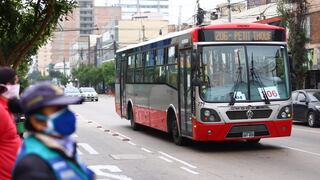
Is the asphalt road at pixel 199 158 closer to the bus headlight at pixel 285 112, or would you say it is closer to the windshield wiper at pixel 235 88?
the bus headlight at pixel 285 112

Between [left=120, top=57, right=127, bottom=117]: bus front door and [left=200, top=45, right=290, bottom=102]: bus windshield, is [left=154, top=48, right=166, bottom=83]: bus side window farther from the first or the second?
[left=120, top=57, right=127, bottom=117]: bus front door

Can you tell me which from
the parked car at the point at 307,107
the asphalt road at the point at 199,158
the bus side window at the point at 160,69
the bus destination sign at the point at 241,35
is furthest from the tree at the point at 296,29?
the bus destination sign at the point at 241,35

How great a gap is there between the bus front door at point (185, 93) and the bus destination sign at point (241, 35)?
0.69 meters

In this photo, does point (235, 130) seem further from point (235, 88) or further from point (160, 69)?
point (160, 69)

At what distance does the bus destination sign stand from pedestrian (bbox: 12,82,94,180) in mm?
10913

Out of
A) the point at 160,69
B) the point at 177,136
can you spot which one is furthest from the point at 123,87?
the point at 177,136

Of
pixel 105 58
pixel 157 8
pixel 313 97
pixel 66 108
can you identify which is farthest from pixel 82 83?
pixel 66 108

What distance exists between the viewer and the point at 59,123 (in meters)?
2.93

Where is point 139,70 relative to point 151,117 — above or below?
above

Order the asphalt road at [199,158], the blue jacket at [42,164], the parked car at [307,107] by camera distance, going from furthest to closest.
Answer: the parked car at [307,107], the asphalt road at [199,158], the blue jacket at [42,164]

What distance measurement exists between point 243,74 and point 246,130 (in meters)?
1.30

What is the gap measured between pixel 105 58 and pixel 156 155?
109491 mm

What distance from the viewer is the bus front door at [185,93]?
14156mm

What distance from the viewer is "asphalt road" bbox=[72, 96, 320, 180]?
35.1 ft
